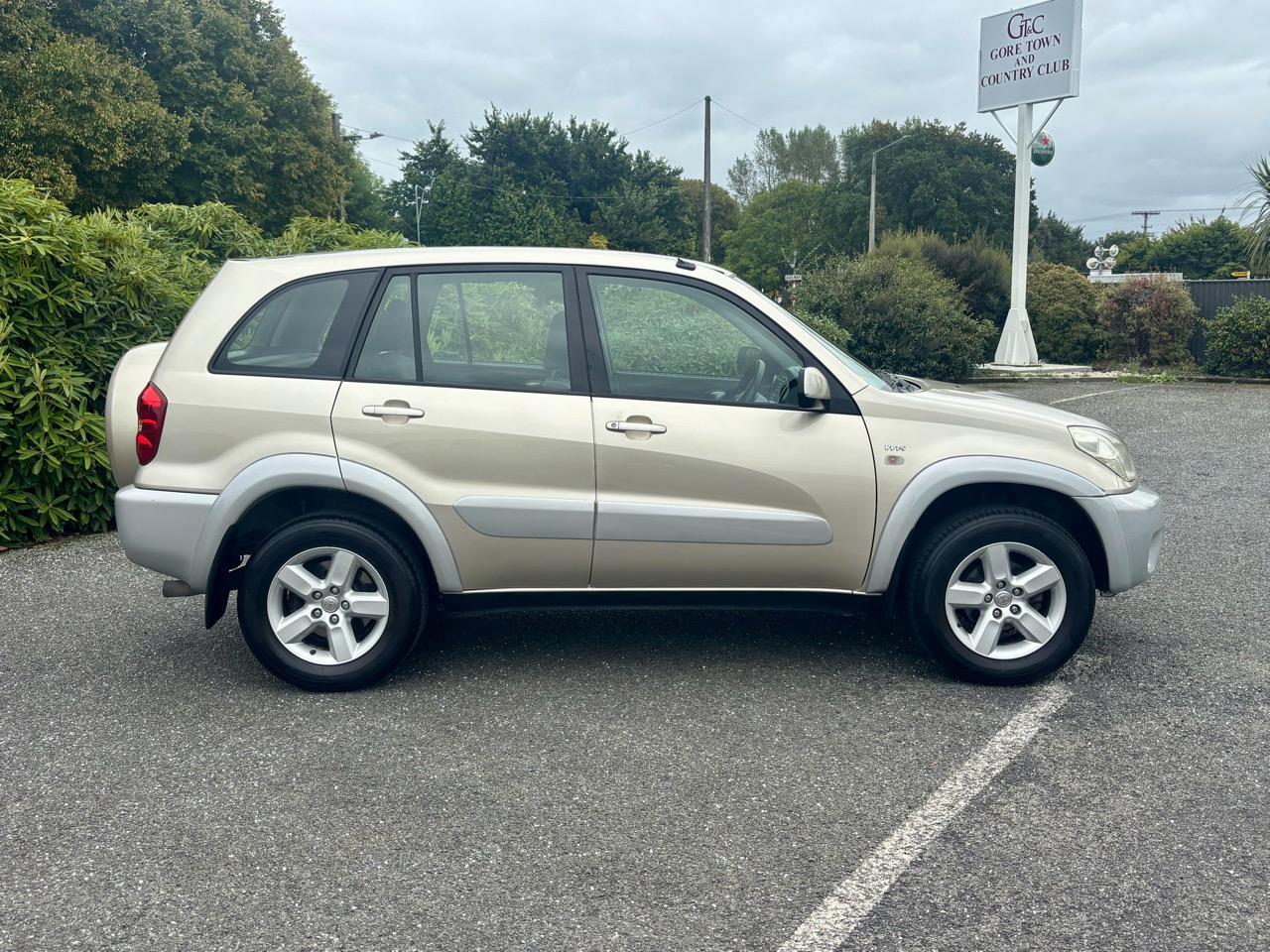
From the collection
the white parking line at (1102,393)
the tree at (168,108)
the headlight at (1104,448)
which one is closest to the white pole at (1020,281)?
the white parking line at (1102,393)

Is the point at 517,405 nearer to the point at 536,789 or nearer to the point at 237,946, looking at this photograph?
the point at 536,789

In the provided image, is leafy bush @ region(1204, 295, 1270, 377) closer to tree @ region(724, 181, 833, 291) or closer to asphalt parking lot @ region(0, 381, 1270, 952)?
asphalt parking lot @ region(0, 381, 1270, 952)

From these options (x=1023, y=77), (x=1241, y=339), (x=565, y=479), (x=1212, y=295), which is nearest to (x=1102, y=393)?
(x=1241, y=339)

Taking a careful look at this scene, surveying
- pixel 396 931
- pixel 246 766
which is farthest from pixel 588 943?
pixel 246 766

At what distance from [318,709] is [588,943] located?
1958 millimetres

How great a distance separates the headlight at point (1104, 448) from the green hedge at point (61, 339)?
244 inches

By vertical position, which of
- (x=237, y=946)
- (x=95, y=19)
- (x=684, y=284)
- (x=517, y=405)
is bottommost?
(x=237, y=946)

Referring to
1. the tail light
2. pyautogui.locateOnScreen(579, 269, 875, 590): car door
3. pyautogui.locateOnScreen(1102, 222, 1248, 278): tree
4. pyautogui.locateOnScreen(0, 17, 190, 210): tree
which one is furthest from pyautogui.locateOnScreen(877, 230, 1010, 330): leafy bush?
pyautogui.locateOnScreen(1102, 222, 1248, 278): tree

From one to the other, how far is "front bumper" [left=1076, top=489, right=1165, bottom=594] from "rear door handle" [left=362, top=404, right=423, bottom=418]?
2.66m

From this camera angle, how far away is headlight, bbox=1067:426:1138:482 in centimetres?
448

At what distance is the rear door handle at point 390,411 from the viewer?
432cm

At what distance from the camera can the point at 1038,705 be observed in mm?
4301

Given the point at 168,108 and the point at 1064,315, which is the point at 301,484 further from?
the point at 168,108

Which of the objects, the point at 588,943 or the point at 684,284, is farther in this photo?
the point at 684,284
